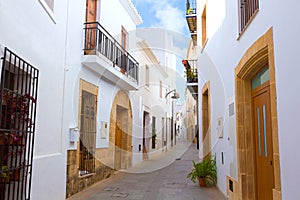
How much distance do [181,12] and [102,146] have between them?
7749mm

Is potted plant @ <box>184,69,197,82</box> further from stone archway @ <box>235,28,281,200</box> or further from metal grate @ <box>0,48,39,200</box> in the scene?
metal grate @ <box>0,48,39,200</box>

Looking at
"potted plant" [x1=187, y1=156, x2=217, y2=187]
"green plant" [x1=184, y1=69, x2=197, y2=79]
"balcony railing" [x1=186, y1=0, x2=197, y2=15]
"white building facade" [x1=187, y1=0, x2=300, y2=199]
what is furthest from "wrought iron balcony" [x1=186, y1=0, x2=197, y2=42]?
"potted plant" [x1=187, y1=156, x2=217, y2=187]

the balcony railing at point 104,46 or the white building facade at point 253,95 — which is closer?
the white building facade at point 253,95

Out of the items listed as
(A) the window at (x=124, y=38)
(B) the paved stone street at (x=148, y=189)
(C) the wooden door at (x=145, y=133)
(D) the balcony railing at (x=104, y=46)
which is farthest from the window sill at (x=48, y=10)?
(C) the wooden door at (x=145, y=133)

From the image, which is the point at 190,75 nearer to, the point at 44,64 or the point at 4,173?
the point at 44,64

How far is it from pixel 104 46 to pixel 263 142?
18.0 feet

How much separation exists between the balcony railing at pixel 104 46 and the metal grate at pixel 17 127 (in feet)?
9.23

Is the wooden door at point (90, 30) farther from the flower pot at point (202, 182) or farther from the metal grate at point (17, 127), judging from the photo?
the flower pot at point (202, 182)

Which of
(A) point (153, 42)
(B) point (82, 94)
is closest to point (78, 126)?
(B) point (82, 94)

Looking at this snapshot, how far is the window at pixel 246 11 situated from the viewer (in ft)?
14.4

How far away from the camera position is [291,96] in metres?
2.95

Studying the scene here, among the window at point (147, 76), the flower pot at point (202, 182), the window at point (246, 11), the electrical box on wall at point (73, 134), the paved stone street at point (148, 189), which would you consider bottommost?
the paved stone street at point (148, 189)

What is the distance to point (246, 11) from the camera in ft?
15.5

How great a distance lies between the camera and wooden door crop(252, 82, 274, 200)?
13.6 feet
